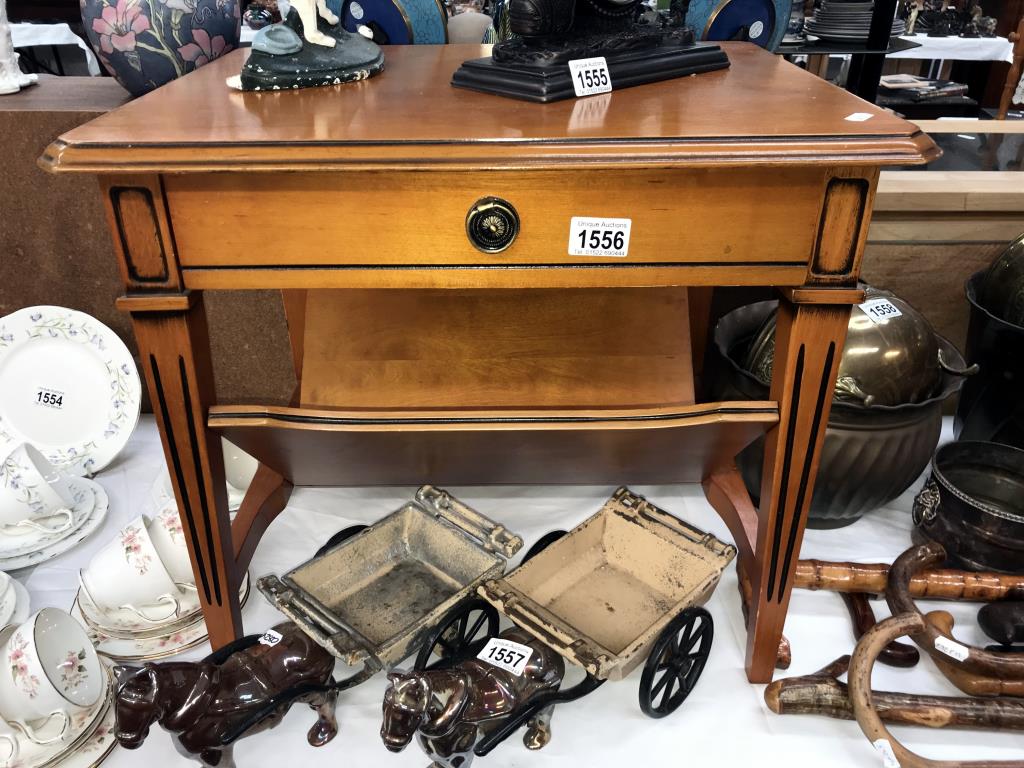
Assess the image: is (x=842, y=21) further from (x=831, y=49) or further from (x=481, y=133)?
(x=481, y=133)

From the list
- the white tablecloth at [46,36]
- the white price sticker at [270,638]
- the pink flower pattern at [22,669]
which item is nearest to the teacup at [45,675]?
the pink flower pattern at [22,669]

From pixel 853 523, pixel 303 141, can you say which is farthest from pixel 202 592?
pixel 853 523

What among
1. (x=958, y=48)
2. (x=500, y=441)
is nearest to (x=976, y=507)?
(x=500, y=441)

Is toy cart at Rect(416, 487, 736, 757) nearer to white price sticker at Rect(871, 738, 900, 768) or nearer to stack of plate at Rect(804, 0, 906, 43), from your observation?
white price sticker at Rect(871, 738, 900, 768)

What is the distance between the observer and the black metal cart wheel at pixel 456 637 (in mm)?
1073

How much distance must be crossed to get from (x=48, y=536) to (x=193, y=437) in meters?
0.60

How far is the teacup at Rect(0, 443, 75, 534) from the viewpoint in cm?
A: 135

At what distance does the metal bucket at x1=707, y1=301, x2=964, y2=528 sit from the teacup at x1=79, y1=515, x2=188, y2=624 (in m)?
0.96

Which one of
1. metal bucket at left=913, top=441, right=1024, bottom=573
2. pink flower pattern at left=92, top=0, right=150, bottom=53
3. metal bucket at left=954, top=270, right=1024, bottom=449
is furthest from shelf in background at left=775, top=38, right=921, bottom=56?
pink flower pattern at left=92, top=0, right=150, bottom=53

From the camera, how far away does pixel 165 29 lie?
1249mm

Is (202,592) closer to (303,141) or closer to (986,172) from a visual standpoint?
(303,141)

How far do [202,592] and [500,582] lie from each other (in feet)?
1.37

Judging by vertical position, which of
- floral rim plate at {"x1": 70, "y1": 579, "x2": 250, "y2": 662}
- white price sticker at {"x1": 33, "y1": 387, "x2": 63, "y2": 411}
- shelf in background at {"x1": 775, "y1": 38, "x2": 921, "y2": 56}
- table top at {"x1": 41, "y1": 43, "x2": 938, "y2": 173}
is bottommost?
floral rim plate at {"x1": 70, "y1": 579, "x2": 250, "y2": 662}

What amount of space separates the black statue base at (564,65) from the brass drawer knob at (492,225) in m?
0.18
